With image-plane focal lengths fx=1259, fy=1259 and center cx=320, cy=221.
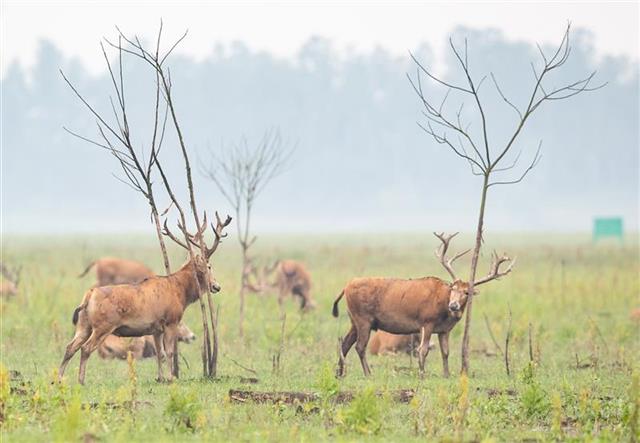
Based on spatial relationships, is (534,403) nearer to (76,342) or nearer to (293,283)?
(76,342)

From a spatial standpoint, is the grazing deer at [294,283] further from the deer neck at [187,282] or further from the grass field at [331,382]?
the deer neck at [187,282]

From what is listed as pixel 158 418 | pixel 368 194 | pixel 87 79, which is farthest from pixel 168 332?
pixel 87 79

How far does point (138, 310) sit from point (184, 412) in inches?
151

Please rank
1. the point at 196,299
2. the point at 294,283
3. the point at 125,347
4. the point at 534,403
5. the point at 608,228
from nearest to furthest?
the point at 534,403
the point at 196,299
the point at 125,347
the point at 294,283
the point at 608,228

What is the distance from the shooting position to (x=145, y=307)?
15047mm

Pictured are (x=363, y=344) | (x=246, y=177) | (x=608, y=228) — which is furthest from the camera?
(x=608, y=228)

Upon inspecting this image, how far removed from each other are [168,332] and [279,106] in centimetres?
14122

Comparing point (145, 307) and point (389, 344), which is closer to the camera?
point (145, 307)

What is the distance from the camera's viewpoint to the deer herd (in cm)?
1484

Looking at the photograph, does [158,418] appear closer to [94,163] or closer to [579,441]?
[579,441]

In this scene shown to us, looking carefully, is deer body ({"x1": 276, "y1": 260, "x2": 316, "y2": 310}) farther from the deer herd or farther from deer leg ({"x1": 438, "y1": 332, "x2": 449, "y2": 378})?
deer leg ({"x1": 438, "y1": 332, "x2": 449, "y2": 378})

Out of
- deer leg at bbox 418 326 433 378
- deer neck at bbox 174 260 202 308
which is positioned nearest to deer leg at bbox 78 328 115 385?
deer neck at bbox 174 260 202 308

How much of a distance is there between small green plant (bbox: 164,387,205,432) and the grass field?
0.01m

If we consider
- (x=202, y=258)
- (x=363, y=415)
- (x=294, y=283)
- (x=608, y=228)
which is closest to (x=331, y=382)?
(x=363, y=415)
